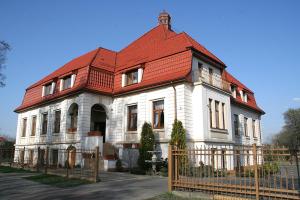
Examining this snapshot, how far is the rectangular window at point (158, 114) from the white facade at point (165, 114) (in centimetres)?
29

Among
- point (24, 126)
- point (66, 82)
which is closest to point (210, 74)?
point (66, 82)

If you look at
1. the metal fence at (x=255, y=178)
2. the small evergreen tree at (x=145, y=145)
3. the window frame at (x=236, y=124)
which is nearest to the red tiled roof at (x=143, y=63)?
the small evergreen tree at (x=145, y=145)

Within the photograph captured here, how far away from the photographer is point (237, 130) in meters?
25.4

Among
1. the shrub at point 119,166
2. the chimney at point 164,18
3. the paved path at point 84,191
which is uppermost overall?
the chimney at point 164,18

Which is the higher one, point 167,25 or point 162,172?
point 167,25

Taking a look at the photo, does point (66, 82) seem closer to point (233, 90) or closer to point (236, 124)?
point (233, 90)

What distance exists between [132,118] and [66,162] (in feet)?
19.4

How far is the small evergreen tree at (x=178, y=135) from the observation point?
1648 cm

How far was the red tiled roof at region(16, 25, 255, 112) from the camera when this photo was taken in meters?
19.2

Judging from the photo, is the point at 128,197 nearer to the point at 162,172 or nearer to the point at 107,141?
the point at 162,172

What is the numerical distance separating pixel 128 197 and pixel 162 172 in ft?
22.9

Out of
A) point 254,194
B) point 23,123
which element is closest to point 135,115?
point 254,194

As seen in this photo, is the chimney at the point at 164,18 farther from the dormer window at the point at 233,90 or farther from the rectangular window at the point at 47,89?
the rectangular window at the point at 47,89

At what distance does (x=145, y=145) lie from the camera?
58.4ft
